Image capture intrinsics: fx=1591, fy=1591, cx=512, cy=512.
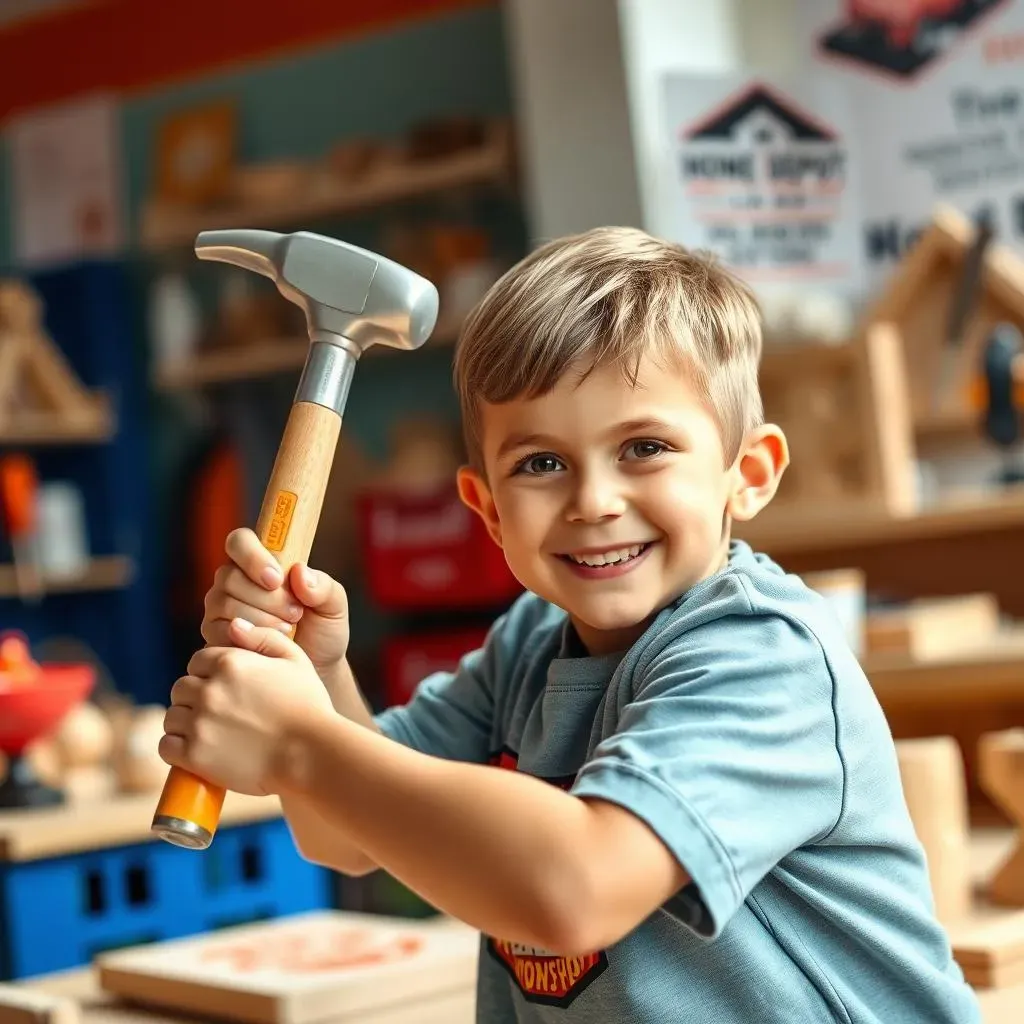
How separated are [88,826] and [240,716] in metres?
0.89

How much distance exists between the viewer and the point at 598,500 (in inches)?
32.4

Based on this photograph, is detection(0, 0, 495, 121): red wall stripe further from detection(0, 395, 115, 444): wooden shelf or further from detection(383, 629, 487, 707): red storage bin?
detection(383, 629, 487, 707): red storage bin

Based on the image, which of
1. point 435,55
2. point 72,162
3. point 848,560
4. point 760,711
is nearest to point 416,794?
point 760,711

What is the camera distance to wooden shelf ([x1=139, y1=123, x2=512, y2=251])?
408cm

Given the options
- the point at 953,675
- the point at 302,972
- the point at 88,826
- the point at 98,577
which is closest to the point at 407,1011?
the point at 302,972

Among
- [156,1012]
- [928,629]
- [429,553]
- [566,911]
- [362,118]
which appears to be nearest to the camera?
[566,911]

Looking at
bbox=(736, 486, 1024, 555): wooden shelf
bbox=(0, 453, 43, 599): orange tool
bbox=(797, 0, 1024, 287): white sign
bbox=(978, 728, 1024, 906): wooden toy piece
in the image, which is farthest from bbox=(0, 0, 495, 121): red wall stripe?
bbox=(978, 728, 1024, 906): wooden toy piece

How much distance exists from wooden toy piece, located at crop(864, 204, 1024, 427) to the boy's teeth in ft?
6.07

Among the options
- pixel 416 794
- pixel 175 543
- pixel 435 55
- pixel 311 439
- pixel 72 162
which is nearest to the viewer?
pixel 416 794

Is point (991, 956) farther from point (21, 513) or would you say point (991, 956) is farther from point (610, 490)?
point (21, 513)

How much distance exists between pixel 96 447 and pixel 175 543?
0.40m

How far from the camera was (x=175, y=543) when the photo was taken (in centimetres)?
488

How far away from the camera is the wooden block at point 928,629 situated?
1.85m

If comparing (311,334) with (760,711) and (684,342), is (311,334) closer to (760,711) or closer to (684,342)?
(684,342)
